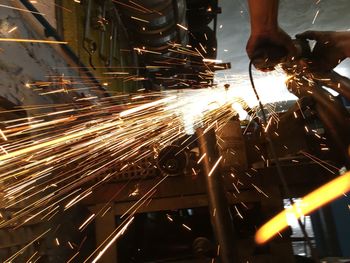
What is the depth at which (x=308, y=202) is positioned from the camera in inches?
73.6

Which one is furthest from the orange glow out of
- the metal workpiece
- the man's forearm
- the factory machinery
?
the man's forearm

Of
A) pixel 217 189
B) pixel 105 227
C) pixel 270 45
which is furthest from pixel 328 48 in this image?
pixel 105 227

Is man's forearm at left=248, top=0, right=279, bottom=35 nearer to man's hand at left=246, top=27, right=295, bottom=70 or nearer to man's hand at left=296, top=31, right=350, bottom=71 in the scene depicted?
man's hand at left=246, top=27, right=295, bottom=70

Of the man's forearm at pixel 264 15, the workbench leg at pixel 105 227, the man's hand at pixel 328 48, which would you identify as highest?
the man's forearm at pixel 264 15

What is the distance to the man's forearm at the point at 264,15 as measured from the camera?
1.16 metres

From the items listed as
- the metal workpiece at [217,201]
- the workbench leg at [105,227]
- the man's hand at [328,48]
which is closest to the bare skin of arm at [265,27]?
the man's hand at [328,48]

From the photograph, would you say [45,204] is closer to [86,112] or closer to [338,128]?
[86,112]

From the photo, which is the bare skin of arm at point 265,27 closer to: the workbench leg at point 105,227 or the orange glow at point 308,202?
the orange glow at point 308,202

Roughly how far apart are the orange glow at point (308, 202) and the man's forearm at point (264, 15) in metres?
0.92

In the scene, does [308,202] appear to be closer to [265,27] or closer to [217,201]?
[217,201]

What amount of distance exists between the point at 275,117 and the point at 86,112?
1.74m

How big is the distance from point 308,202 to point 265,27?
3.69 feet

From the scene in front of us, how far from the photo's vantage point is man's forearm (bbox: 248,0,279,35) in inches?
45.7

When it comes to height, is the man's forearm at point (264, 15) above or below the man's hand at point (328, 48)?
above
